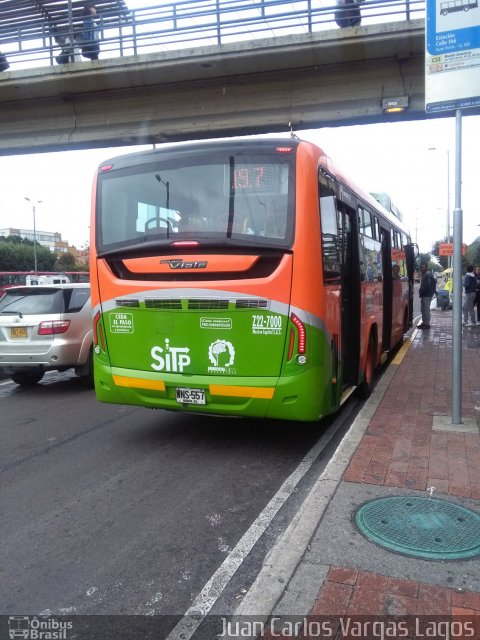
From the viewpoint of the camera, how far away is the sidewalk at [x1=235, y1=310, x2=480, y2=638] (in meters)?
2.79

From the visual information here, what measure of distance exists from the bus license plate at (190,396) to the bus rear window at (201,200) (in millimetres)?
1539

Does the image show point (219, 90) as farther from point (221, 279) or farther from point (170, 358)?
point (170, 358)

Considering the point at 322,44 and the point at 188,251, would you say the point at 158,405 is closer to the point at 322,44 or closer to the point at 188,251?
the point at 188,251

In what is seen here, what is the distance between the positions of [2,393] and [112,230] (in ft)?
16.0

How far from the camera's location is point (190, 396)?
542 centimetres

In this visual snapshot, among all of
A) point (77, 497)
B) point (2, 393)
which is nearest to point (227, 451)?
point (77, 497)

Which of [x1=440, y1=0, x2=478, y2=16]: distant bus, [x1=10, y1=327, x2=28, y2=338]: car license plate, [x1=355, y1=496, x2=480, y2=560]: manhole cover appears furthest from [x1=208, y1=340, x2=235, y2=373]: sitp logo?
[x1=10, y1=327, x2=28, y2=338]: car license plate

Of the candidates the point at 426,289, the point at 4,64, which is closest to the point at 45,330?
the point at 4,64

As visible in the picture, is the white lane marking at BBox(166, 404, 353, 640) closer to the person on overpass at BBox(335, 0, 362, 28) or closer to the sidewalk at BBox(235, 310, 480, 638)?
the sidewalk at BBox(235, 310, 480, 638)

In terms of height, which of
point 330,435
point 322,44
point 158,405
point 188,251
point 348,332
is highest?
point 322,44

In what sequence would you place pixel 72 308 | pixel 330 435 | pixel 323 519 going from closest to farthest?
Answer: pixel 323 519 < pixel 330 435 < pixel 72 308

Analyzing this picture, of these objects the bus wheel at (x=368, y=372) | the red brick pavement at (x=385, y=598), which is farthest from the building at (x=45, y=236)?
the red brick pavement at (x=385, y=598)

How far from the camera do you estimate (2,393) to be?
9.21m

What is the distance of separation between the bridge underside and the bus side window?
831cm
